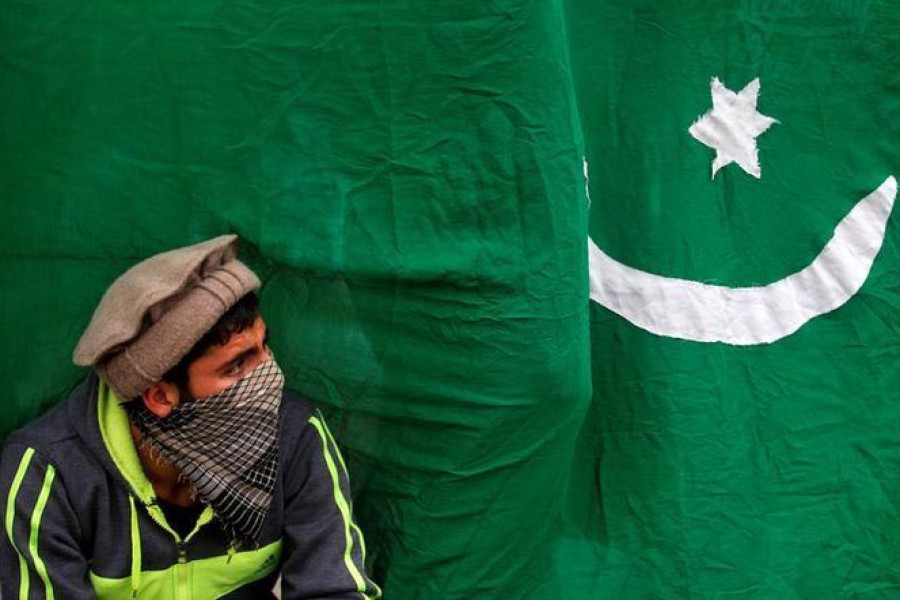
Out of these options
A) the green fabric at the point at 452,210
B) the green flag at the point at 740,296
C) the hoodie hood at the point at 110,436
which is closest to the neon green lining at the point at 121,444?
the hoodie hood at the point at 110,436

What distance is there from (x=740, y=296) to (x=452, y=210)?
2.03ft

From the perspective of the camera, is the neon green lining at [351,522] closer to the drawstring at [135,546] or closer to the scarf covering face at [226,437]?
the scarf covering face at [226,437]

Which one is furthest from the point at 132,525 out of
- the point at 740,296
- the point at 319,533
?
the point at 740,296

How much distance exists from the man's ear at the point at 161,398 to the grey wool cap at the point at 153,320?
0.03m

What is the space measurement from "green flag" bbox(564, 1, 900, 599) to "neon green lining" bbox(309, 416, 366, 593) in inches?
20.2

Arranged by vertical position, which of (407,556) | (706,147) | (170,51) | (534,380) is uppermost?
(170,51)

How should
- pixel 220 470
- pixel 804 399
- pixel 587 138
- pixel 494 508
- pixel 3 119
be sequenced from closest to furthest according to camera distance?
pixel 220 470, pixel 3 119, pixel 494 508, pixel 587 138, pixel 804 399

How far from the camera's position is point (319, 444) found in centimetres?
159

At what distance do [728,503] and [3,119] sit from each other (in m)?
1.35

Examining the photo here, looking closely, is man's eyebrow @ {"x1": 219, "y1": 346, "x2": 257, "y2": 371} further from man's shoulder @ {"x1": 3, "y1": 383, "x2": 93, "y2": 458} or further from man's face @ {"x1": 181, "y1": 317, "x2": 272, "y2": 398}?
man's shoulder @ {"x1": 3, "y1": 383, "x2": 93, "y2": 458}

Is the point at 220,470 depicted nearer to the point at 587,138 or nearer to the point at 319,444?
the point at 319,444

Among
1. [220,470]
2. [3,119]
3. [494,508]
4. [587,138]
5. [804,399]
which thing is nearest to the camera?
[220,470]

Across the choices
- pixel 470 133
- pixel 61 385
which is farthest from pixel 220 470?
Result: pixel 470 133

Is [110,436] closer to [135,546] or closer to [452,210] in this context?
[135,546]
